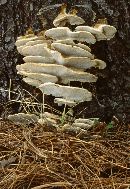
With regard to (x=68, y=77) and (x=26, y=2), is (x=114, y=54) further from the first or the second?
(x=26, y=2)

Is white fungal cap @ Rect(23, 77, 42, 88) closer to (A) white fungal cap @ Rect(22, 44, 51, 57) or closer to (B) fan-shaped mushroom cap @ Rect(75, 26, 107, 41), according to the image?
(A) white fungal cap @ Rect(22, 44, 51, 57)

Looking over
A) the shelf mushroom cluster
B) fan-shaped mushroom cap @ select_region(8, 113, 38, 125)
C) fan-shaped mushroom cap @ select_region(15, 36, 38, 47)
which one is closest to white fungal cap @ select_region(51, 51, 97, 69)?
the shelf mushroom cluster

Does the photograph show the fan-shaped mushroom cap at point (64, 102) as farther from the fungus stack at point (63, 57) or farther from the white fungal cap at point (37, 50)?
the white fungal cap at point (37, 50)

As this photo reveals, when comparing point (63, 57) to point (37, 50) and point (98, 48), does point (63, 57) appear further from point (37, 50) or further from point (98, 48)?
point (98, 48)

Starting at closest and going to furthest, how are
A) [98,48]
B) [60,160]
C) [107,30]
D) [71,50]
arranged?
[60,160] < [71,50] < [107,30] < [98,48]

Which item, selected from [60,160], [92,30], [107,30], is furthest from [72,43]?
[60,160]
